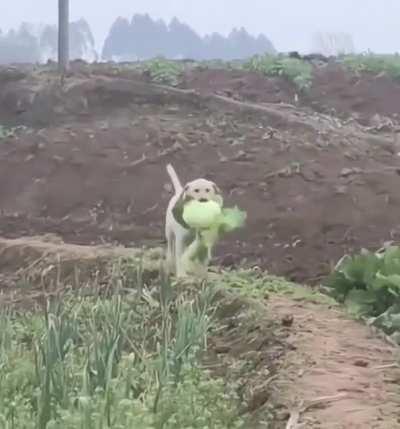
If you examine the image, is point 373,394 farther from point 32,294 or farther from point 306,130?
point 306,130

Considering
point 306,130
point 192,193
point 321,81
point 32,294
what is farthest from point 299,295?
point 321,81

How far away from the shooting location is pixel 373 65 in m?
11.5

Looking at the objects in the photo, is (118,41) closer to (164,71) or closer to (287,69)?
(164,71)

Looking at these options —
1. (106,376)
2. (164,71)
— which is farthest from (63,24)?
(106,376)

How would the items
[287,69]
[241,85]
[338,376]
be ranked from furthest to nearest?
1. [287,69]
2. [241,85]
3. [338,376]

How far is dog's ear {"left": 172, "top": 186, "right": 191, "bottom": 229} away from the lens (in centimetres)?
467

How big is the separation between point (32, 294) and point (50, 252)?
2.44 ft

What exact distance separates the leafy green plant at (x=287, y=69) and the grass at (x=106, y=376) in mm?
6942

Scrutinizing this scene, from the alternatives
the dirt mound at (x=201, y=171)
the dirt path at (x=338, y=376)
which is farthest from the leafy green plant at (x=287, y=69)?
the dirt path at (x=338, y=376)

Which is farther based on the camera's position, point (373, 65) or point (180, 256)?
point (373, 65)

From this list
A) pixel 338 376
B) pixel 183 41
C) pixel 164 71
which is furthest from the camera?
pixel 164 71

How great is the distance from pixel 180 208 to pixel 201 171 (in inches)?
109

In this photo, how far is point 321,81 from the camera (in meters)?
10.9

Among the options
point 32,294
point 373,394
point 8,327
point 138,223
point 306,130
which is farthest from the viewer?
point 306,130
